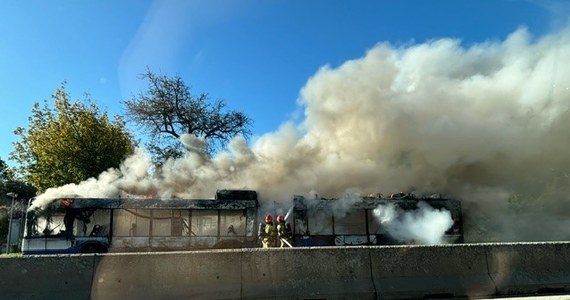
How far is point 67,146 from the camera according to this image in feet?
88.3

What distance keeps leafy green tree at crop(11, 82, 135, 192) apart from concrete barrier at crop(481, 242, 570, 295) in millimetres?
23228

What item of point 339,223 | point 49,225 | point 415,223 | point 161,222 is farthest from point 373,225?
point 49,225

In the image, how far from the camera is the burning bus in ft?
51.8

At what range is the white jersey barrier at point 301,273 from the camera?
6758 mm

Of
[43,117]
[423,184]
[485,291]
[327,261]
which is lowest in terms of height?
[485,291]

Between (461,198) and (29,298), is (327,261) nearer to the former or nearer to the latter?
(29,298)

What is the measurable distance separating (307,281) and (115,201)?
10.3m

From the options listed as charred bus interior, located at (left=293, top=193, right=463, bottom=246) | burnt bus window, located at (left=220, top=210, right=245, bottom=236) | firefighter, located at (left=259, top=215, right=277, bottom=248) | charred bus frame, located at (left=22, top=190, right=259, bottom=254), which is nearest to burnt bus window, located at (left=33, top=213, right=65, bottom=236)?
charred bus frame, located at (left=22, top=190, right=259, bottom=254)

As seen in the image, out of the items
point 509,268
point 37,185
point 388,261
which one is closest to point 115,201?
point 388,261

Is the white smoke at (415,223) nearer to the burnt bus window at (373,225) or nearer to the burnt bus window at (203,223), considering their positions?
the burnt bus window at (373,225)

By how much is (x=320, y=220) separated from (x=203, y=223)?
3633mm

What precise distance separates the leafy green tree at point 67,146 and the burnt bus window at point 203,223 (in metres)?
12.9

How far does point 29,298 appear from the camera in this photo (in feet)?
21.6

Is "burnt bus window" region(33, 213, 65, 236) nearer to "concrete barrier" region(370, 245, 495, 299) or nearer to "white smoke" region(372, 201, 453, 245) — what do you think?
"white smoke" region(372, 201, 453, 245)
